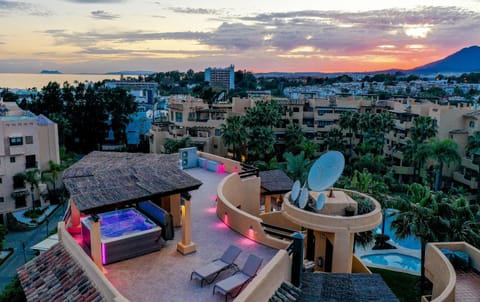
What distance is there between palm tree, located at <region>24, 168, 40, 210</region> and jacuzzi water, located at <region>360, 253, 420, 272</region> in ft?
107

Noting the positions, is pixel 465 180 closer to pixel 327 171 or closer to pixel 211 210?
pixel 327 171

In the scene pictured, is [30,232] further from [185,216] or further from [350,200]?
[350,200]

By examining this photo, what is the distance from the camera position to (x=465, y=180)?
47.8 metres

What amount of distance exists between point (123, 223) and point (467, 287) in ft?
46.3

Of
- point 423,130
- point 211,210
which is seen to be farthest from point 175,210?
point 423,130

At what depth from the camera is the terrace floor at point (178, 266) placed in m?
11.6

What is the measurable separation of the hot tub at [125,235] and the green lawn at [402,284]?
16792 millimetres

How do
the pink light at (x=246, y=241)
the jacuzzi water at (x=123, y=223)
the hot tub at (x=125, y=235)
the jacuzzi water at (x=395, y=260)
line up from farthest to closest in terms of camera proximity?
the jacuzzi water at (x=395, y=260), the pink light at (x=246, y=241), the jacuzzi water at (x=123, y=223), the hot tub at (x=125, y=235)

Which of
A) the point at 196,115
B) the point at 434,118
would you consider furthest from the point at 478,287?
the point at 196,115

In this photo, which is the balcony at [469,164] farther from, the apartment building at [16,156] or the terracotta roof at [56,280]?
the apartment building at [16,156]

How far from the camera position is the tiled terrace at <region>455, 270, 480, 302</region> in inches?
581

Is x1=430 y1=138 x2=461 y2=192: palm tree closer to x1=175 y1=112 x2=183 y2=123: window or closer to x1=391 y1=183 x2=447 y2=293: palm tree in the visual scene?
x1=391 y1=183 x2=447 y2=293: palm tree

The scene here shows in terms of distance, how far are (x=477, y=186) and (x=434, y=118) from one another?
10.6 meters

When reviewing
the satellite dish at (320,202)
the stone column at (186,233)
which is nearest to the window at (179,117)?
the satellite dish at (320,202)
